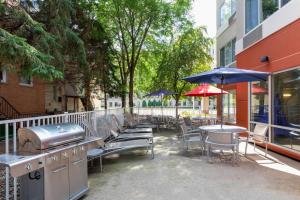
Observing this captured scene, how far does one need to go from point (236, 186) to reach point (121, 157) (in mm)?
3544

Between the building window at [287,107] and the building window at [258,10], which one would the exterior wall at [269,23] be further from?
the building window at [287,107]

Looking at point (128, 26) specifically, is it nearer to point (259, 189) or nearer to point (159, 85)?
point (159, 85)

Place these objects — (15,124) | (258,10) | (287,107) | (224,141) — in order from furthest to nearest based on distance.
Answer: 1. (258,10)
2. (287,107)
3. (224,141)
4. (15,124)

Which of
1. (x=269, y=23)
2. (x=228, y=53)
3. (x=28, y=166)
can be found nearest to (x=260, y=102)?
(x=269, y=23)

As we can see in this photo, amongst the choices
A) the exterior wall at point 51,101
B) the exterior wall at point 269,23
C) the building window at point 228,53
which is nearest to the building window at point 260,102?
the exterior wall at point 269,23

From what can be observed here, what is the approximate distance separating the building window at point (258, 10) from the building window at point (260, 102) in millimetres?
2438

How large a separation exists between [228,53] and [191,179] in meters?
13.4

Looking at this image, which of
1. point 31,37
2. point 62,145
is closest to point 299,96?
point 62,145

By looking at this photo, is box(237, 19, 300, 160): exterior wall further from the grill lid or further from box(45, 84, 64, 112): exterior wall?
box(45, 84, 64, 112): exterior wall

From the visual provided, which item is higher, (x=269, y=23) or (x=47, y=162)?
(x=269, y=23)

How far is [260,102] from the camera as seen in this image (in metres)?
9.67

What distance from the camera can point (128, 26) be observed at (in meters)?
16.9

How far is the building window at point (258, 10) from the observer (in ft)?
28.2

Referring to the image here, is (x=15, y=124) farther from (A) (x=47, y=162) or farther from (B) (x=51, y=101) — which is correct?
(B) (x=51, y=101)
